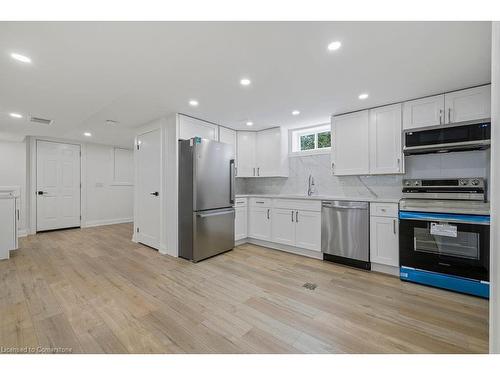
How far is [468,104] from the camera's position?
2.44 meters

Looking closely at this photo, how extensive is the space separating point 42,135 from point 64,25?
474cm

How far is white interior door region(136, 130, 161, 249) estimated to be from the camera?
3764mm

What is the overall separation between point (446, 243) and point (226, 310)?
7.84 ft

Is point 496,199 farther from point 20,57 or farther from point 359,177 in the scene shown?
point 20,57

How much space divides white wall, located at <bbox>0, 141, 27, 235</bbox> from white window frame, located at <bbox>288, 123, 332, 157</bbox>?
19.5ft

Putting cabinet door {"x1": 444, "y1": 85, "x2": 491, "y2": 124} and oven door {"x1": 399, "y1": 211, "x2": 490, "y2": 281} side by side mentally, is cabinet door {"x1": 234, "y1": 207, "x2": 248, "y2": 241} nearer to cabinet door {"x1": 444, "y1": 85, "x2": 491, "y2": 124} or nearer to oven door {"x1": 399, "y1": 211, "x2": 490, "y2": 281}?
oven door {"x1": 399, "y1": 211, "x2": 490, "y2": 281}

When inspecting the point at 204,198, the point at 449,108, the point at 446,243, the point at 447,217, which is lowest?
the point at 446,243

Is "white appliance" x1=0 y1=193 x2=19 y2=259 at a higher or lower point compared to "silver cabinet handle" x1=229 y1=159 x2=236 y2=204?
lower

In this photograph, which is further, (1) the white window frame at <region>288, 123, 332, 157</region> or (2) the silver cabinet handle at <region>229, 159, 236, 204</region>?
(1) the white window frame at <region>288, 123, 332, 157</region>

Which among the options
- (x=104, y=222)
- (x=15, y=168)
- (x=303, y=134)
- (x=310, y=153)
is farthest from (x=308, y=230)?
(x=15, y=168)

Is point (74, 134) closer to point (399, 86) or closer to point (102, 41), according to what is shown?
point (102, 41)

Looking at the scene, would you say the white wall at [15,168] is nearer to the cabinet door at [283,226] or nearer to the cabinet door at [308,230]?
the cabinet door at [283,226]

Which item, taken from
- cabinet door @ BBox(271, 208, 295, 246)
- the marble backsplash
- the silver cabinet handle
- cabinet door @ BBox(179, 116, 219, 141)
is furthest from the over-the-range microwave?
cabinet door @ BBox(179, 116, 219, 141)

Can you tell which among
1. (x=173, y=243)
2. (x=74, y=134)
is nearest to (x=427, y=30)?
(x=173, y=243)
